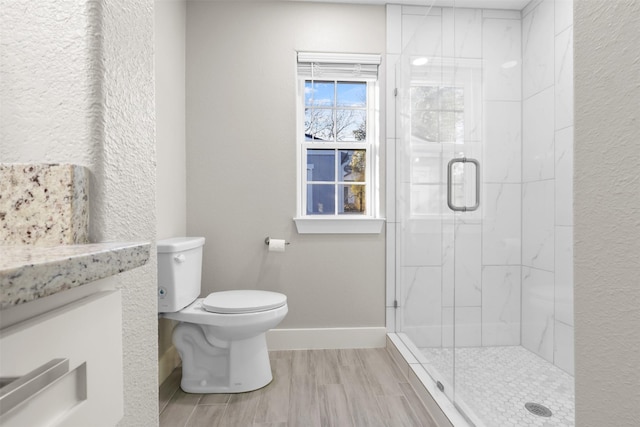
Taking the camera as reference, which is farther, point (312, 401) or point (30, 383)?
point (312, 401)

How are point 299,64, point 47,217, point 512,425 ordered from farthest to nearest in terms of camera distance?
point 299,64, point 512,425, point 47,217

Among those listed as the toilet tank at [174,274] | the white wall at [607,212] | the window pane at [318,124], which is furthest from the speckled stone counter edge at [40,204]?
the window pane at [318,124]

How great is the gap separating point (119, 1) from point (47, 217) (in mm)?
401

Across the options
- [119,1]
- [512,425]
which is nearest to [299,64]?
[119,1]

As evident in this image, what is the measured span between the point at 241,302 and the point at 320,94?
1580 mm

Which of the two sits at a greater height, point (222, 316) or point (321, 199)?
point (321, 199)

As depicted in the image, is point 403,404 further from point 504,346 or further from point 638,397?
point 638,397

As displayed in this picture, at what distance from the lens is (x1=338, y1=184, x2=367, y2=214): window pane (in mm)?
2633

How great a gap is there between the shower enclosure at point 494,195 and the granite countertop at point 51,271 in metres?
1.74

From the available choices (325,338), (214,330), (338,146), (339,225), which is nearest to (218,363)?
(214,330)

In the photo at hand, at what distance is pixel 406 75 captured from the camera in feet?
7.82

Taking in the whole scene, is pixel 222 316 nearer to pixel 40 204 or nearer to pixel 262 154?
pixel 262 154

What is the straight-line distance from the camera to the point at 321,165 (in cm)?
263

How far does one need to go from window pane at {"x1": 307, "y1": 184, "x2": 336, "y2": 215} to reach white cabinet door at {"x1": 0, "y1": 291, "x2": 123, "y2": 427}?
213 centimetres
